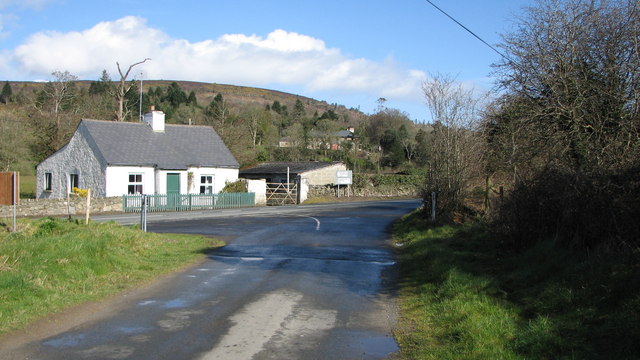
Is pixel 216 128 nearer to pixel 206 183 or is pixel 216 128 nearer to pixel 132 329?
pixel 206 183

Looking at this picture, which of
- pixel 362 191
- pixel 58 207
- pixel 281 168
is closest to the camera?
pixel 58 207

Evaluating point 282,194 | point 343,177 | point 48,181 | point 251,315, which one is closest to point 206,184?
point 282,194

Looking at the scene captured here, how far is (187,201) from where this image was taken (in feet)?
125

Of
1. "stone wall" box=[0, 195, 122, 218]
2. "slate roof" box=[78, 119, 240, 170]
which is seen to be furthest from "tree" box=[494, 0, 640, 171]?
"slate roof" box=[78, 119, 240, 170]

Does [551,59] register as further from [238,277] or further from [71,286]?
[71,286]

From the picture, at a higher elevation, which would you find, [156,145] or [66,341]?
[156,145]

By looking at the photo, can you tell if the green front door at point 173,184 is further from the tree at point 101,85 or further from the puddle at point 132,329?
the tree at point 101,85

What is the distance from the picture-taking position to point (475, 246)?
13.5m

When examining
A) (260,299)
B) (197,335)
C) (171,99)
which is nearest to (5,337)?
(197,335)

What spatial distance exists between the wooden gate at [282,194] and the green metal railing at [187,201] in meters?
3.59

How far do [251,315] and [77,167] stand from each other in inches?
1347

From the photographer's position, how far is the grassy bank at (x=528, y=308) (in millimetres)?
5961

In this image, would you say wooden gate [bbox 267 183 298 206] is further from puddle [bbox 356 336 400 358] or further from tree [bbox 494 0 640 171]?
puddle [bbox 356 336 400 358]

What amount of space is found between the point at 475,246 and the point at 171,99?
117 metres
